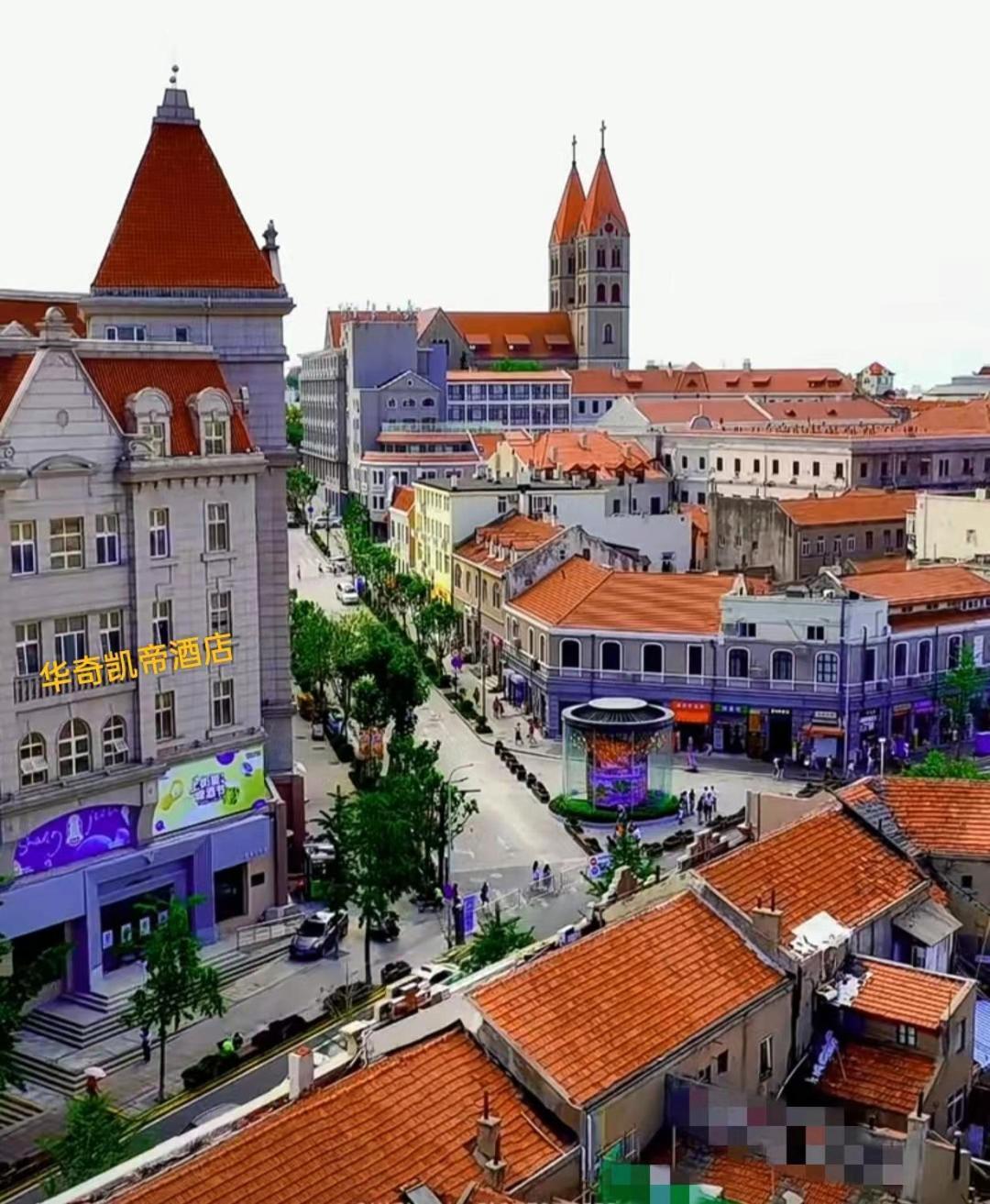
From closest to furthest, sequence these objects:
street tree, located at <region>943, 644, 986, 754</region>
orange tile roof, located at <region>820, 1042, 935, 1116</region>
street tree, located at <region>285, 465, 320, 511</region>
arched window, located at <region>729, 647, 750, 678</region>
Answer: orange tile roof, located at <region>820, 1042, 935, 1116</region> < street tree, located at <region>943, 644, 986, 754</region> < arched window, located at <region>729, 647, 750, 678</region> < street tree, located at <region>285, 465, 320, 511</region>

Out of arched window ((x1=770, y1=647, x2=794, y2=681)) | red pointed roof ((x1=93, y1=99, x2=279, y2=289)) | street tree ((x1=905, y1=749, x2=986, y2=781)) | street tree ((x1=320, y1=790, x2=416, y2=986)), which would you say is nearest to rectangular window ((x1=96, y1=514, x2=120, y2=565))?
red pointed roof ((x1=93, y1=99, x2=279, y2=289))

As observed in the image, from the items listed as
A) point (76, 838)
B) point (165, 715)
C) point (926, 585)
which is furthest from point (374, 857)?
point (926, 585)

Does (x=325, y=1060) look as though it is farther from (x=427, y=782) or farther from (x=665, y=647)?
(x=665, y=647)

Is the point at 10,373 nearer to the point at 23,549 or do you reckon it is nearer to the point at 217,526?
the point at 23,549

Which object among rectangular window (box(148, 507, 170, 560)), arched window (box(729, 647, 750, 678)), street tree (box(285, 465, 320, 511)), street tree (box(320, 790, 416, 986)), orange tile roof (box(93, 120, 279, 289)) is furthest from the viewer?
street tree (box(285, 465, 320, 511))

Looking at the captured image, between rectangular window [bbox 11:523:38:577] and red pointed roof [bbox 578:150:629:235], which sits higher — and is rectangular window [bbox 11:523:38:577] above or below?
below

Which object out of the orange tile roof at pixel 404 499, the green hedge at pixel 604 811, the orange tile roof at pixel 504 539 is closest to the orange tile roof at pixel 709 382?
the orange tile roof at pixel 404 499

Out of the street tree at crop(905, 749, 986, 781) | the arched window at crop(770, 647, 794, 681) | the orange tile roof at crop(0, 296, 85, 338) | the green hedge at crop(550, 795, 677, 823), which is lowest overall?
the green hedge at crop(550, 795, 677, 823)

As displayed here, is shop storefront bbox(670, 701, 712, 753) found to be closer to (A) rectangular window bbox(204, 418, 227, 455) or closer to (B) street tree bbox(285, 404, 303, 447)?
(A) rectangular window bbox(204, 418, 227, 455)
